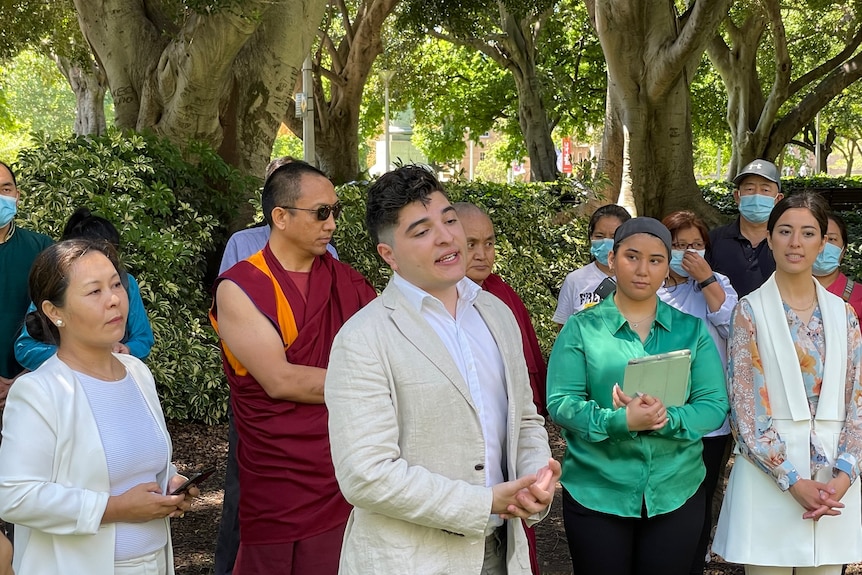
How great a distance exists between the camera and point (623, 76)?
38.7 feet

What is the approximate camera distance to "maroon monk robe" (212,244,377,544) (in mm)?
3627

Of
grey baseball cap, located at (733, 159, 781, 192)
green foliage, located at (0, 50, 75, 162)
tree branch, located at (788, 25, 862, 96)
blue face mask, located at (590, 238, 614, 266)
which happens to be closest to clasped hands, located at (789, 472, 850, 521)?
blue face mask, located at (590, 238, 614, 266)

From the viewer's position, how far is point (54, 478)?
2.83 meters

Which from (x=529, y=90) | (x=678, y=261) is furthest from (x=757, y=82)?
(x=678, y=261)

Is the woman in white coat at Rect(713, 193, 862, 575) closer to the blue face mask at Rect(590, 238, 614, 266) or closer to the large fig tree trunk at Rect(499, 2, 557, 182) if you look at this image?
the blue face mask at Rect(590, 238, 614, 266)

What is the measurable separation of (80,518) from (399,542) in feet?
3.28

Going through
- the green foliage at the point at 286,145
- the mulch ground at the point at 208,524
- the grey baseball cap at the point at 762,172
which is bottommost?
the mulch ground at the point at 208,524

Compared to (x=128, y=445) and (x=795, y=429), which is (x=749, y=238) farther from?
(x=128, y=445)

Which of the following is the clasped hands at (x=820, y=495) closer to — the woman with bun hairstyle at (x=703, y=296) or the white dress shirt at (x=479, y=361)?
the woman with bun hairstyle at (x=703, y=296)

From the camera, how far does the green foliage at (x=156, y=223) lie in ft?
23.7

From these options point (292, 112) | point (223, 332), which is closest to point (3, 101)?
point (292, 112)

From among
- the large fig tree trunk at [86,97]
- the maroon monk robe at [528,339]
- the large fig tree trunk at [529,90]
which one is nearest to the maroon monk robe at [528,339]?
the maroon monk robe at [528,339]

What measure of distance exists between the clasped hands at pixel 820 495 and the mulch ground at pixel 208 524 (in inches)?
68.6

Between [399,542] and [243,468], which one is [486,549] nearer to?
[399,542]
